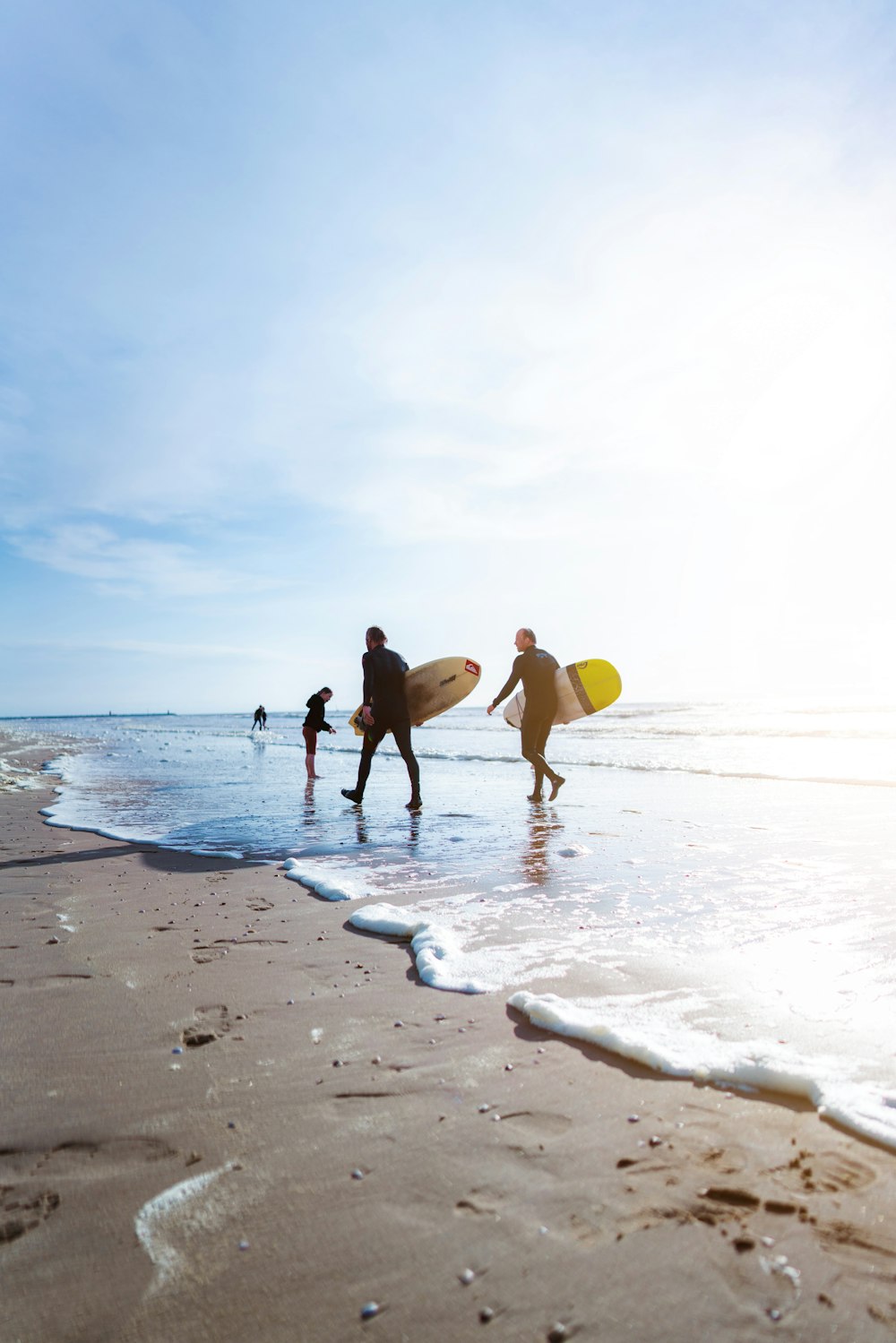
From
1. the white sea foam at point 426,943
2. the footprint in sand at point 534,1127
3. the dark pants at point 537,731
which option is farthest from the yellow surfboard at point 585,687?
the footprint in sand at point 534,1127

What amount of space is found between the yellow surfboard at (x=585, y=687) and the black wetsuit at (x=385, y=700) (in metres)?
2.99

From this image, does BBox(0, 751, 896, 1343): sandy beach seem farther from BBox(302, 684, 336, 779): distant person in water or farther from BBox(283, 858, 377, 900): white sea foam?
BBox(302, 684, 336, 779): distant person in water

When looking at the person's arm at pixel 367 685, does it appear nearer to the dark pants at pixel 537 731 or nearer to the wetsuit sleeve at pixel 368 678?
the wetsuit sleeve at pixel 368 678

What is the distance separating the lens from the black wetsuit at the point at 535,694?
10477 millimetres

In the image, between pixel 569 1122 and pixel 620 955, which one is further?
pixel 620 955

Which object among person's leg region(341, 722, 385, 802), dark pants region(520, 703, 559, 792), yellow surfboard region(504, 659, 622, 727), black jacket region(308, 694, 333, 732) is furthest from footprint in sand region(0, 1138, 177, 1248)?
black jacket region(308, 694, 333, 732)

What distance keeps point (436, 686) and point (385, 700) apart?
10.5 feet

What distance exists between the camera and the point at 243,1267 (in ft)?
5.35

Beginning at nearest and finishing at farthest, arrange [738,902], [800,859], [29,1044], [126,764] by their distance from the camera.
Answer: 1. [29,1044]
2. [738,902]
3. [800,859]
4. [126,764]

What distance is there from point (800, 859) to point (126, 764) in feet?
52.3

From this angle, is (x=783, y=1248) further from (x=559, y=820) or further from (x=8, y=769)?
(x=8, y=769)

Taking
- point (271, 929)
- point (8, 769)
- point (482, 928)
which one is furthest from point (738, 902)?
point (8, 769)

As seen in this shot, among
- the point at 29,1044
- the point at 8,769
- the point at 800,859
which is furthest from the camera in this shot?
the point at 8,769

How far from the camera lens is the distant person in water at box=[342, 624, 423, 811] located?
9.73 meters
